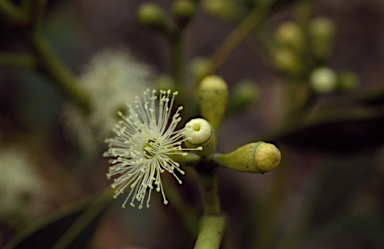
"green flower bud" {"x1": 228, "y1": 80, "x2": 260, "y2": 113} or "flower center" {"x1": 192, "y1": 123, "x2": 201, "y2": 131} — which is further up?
"green flower bud" {"x1": 228, "y1": 80, "x2": 260, "y2": 113}

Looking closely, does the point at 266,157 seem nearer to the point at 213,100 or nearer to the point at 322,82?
the point at 213,100

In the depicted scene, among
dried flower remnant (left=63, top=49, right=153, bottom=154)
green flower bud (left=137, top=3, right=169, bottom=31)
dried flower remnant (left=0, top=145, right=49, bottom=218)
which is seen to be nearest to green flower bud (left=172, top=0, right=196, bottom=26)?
green flower bud (left=137, top=3, right=169, bottom=31)

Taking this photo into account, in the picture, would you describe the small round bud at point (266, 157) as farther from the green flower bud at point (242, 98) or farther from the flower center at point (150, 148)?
the green flower bud at point (242, 98)

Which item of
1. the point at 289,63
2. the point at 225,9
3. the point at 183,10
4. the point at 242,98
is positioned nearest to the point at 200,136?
the point at 183,10

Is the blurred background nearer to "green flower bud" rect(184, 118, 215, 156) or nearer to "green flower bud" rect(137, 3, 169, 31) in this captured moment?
"green flower bud" rect(137, 3, 169, 31)

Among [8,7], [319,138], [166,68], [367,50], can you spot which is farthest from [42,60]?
[367,50]

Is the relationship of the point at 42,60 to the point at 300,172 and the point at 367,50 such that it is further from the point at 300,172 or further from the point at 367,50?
the point at 367,50
